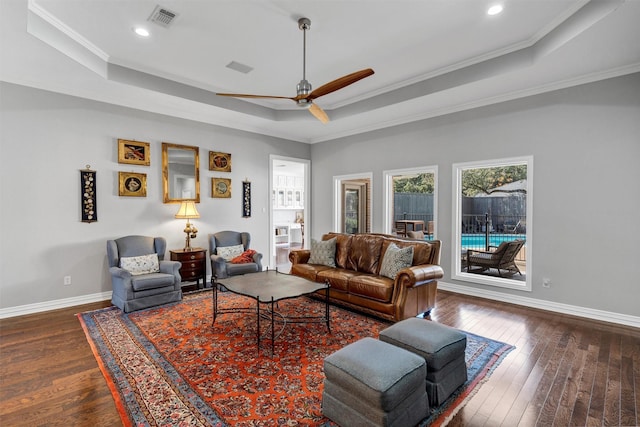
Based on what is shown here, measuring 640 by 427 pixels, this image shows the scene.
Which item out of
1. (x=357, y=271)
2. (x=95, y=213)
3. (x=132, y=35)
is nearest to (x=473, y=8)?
(x=357, y=271)

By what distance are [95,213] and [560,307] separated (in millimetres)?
6711

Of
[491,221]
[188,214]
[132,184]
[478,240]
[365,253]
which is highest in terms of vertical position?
[132,184]

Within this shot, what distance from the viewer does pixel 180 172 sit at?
5.43 m

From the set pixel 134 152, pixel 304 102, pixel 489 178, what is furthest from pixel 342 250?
pixel 134 152

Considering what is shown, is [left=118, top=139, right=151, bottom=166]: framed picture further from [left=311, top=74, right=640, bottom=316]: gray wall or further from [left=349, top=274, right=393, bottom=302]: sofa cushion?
[left=311, top=74, right=640, bottom=316]: gray wall

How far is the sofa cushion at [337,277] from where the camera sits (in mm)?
4054

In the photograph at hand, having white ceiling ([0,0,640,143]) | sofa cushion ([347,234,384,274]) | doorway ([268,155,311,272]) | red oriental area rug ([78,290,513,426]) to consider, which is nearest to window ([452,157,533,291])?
white ceiling ([0,0,640,143])

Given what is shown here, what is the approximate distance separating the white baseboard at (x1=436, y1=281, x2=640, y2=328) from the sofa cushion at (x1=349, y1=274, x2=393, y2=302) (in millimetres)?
1931

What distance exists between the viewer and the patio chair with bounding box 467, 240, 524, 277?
493cm

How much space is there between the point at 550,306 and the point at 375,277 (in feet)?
8.13

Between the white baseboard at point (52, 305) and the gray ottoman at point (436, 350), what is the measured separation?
4.40 m

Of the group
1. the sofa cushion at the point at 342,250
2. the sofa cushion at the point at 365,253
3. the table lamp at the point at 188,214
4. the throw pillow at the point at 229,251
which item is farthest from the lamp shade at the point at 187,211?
the sofa cushion at the point at 365,253

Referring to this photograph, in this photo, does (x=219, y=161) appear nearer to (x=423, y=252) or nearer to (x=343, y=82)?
(x=343, y=82)

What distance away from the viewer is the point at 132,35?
346 cm
